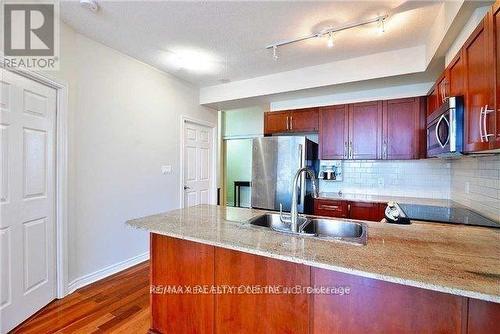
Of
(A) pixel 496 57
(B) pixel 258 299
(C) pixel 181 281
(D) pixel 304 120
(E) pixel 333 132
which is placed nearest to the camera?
(A) pixel 496 57

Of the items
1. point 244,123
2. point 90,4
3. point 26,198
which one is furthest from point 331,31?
point 244,123

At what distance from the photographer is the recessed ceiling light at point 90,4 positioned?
1976 mm

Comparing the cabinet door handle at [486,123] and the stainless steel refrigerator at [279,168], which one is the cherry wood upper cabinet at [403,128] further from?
the cabinet door handle at [486,123]

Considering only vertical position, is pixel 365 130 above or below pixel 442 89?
below

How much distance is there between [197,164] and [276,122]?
153cm

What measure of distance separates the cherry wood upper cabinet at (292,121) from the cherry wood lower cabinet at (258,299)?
2661 millimetres

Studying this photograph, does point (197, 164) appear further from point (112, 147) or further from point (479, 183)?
point (479, 183)

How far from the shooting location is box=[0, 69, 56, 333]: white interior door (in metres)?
1.80

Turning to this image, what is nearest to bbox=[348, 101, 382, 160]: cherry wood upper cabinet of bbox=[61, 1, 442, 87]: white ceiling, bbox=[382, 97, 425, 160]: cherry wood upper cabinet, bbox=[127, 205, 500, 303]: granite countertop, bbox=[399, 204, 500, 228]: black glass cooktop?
bbox=[382, 97, 425, 160]: cherry wood upper cabinet

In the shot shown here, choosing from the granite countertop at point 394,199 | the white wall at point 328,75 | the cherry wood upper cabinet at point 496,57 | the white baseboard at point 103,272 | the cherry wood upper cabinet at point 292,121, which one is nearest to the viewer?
the cherry wood upper cabinet at point 496,57

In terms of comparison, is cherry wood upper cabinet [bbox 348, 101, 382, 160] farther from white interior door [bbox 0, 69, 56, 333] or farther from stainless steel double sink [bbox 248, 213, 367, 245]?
white interior door [bbox 0, 69, 56, 333]

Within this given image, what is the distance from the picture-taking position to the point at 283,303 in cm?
127

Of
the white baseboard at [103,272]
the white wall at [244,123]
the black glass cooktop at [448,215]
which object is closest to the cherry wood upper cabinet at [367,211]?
the black glass cooktop at [448,215]

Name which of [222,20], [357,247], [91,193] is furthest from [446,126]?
[91,193]
